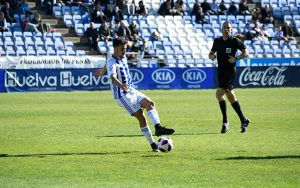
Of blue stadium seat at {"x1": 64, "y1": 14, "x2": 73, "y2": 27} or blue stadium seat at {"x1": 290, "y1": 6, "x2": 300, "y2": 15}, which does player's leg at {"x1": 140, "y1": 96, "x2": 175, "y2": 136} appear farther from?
blue stadium seat at {"x1": 290, "y1": 6, "x2": 300, "y2": 15}

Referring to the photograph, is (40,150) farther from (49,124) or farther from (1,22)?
(1,22)

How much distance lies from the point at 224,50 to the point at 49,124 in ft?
15.5

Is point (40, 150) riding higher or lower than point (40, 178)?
lower

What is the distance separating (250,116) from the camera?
72.7 feet

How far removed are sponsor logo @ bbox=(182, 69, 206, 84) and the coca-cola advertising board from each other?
5.98 ft

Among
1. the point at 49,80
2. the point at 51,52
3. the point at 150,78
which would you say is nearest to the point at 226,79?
the point at 49,80

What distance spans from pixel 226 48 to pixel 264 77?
21.6m

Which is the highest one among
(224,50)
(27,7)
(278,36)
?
(224,50)

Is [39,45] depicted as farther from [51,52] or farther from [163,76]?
[163,76]

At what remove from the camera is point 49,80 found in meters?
35.5

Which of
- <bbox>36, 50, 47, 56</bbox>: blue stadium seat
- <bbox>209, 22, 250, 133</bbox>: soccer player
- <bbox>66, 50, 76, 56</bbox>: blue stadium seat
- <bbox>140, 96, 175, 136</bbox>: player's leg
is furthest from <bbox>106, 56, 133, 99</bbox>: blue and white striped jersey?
<bbox>66, 50, 76, 56</bbox>: blue stadium seat

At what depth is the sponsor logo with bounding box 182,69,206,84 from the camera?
125 feet

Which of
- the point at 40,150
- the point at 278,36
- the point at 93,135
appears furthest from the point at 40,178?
the point at 278,36

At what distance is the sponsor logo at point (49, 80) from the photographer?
3475 cm
